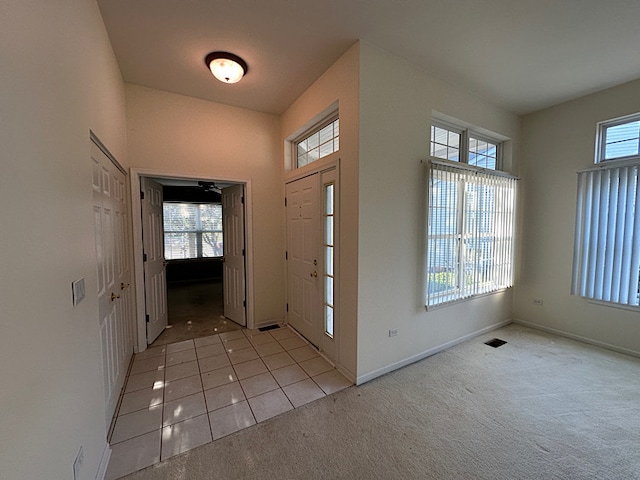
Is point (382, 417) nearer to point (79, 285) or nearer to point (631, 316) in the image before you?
point (79, 285)

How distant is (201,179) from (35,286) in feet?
8.03

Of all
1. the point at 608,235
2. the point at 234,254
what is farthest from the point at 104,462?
the point at 608,235

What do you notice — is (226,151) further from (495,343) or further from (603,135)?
(603,135)

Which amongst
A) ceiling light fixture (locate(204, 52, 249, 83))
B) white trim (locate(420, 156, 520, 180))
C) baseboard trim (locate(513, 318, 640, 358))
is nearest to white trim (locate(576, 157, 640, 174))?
white trim (locate(420, 156, 520, 180))

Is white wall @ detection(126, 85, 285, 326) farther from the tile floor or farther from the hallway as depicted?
the tile floor

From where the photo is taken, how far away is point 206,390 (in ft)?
7.24

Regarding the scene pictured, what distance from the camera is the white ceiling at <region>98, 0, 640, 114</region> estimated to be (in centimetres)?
181

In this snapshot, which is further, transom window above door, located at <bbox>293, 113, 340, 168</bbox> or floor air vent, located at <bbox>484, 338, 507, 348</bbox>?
floor air vent, located at <bbox>484, 338, 507, 348</bbox>

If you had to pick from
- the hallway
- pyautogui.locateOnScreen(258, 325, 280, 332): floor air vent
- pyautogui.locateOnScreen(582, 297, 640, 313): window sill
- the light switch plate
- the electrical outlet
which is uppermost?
the light switch plate

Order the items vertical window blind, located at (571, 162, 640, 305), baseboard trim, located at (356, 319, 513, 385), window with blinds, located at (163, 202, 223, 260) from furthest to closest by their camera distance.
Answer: window with blinds, located at (163, 202, 223, 260), vertical window blind, located at (571, 162, 640, 305), baseboard trim, located at (356, 319, 513, 385)

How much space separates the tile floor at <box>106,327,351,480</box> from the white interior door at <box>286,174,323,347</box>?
0.30 meters

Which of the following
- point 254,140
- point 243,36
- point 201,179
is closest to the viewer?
point 243,36

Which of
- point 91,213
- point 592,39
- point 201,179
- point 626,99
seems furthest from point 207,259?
point 626,99

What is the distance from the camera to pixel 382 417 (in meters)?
1.89
